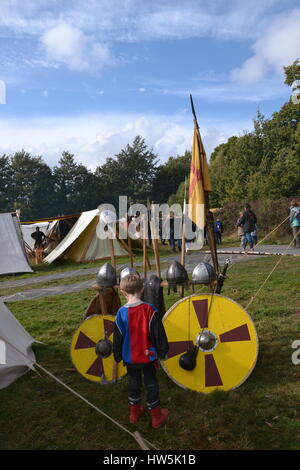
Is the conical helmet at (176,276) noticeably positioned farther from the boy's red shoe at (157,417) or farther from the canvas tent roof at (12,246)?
the canvas tent roof at (12,246)

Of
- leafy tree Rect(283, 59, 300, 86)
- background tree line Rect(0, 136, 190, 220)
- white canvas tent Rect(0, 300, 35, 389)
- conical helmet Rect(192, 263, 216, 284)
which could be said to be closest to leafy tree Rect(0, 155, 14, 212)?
background tree line Rect(0, 136, 190, 220)

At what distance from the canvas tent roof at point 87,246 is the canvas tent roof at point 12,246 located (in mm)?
1426

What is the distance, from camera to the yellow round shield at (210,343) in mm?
3428

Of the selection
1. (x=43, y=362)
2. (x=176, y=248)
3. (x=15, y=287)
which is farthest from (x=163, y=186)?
(x=43, y=362)

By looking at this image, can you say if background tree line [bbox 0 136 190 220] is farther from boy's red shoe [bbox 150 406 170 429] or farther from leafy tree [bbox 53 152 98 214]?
boy's red shoe [bbox 150 406 170 429]

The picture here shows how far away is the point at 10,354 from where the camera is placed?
399 cm

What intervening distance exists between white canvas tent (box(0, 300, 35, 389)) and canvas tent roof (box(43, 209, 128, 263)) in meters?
9.91

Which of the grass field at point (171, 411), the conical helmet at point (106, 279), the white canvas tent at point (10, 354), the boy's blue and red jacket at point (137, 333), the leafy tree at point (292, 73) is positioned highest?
the leafy tree at point (292, 73)

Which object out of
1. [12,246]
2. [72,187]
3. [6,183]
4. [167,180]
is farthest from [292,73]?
[6,183]

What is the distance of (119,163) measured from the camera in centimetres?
5681

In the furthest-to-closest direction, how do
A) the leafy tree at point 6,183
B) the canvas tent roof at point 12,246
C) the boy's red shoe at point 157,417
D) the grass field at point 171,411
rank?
the leafy tree at point 6,183 → the canvas tent roof at point 12,246 → the boy's red shoe at point 157,417 → the grass field at point 171,411

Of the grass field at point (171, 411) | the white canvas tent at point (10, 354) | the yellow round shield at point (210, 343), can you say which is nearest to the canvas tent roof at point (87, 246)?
the grass field at point (171, 411)
